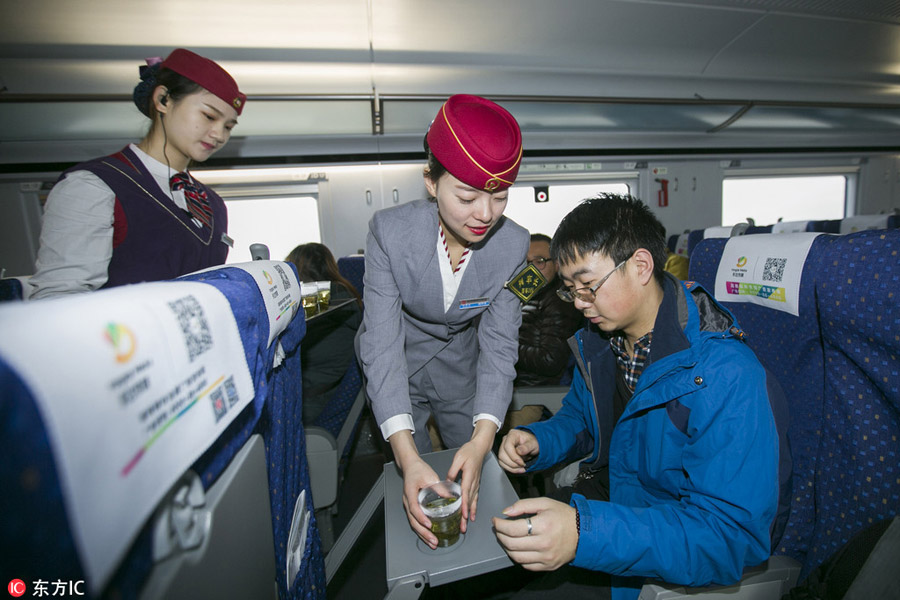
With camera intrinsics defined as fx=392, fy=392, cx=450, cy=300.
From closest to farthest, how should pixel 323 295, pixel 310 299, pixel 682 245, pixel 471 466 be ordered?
pixel 471 466
pixel 310 299
pixel 323 295
pixel 682 245

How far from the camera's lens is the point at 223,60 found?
9.99 ft

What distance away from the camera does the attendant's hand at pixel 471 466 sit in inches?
38.0

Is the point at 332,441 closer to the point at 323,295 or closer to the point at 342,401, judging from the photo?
the point at 342,401

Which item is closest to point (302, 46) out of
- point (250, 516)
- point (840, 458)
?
point (250, 516)

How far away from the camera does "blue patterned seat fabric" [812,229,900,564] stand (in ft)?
2.89

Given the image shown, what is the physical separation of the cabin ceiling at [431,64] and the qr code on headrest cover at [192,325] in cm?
A: 284

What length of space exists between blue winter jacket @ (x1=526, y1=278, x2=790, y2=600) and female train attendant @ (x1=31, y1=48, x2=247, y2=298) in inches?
60.5

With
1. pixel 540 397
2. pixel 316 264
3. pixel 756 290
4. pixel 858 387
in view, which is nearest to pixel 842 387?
pixel 858 387

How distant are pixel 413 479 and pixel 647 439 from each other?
0.67 m

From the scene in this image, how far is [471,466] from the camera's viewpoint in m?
1.07

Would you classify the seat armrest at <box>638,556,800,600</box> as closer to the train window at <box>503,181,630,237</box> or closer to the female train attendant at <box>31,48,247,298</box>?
the female train attendant at <box>31,48,247,298</box>

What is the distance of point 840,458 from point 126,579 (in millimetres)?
1454

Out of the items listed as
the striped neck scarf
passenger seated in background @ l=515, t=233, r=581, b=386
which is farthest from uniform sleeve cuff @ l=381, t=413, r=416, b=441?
passenger seated in background @ l=515, t=233, r=581, b=386

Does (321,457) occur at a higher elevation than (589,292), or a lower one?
lower
